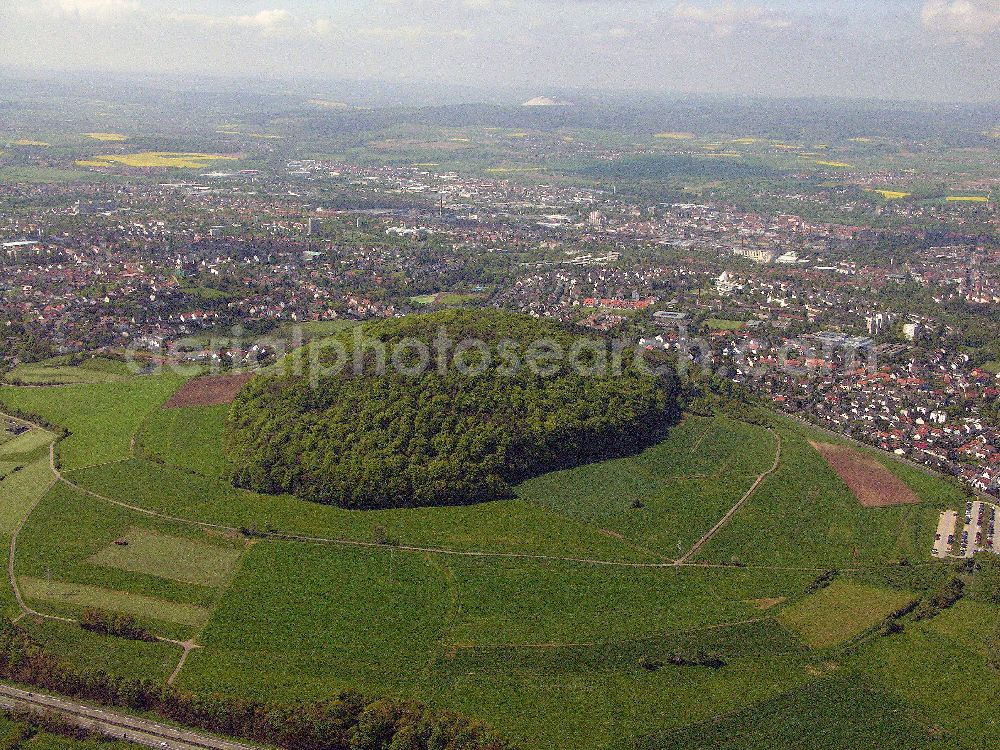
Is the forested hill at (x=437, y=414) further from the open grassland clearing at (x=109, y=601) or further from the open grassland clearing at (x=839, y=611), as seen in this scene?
the open grassland clearing at (x=839, y=611)

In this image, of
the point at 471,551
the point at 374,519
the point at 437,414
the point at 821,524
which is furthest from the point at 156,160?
the point at 821,524

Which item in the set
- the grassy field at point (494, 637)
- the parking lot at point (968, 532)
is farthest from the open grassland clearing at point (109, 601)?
the parking lot at point (968, 532)

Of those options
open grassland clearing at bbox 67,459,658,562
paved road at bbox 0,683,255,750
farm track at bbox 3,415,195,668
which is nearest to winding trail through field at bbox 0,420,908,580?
open grassland clearing at bbox 67,459,658,562

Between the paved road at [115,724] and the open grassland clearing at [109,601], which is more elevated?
the open grassland clearing at [109,601]

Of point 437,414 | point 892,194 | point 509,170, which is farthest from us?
point 509,170

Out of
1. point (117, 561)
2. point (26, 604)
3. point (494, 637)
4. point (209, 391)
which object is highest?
point (209, 391)

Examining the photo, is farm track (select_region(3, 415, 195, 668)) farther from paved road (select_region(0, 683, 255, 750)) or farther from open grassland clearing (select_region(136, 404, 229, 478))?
open grassland clearing (select_region(136, 404, 229, 478))

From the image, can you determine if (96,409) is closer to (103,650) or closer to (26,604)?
(26,604)
